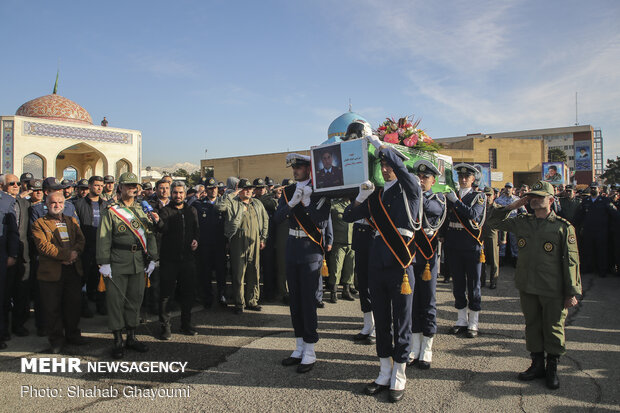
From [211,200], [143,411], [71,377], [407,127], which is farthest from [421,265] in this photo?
[211,200]

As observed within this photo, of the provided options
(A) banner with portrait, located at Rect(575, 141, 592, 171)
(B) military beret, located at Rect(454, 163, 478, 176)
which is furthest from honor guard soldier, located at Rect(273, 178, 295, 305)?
(A) banner with portrait, located at Rect(575, 141, 592, 171)

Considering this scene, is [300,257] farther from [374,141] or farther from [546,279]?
[546,279]

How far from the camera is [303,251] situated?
4598 millimetres

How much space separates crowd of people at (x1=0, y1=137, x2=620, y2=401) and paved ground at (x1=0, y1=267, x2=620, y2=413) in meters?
0.21

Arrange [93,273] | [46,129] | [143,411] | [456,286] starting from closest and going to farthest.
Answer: [143,411], [456,286], [93,273], [46,129]

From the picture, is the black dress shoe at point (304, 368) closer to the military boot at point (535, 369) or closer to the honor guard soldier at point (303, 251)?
the honor guard soldier at point (303, 251)

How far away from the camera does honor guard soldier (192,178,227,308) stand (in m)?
7.29

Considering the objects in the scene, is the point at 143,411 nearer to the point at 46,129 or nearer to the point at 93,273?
the point at 93,273

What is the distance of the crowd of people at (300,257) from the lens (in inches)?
153

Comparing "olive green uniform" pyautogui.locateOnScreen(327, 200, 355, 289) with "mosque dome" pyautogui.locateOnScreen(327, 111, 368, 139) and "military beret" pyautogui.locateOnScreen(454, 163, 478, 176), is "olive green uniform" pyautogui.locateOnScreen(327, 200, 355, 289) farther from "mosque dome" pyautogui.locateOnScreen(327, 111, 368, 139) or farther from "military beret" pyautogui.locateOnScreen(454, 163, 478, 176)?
"mosque dome" pyautogui.locateOnScreen(327, 111, 368, 139)

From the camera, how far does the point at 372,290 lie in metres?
3.93

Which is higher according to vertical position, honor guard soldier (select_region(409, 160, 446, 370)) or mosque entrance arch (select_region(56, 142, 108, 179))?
mosque entrance arch (select_region(56, 142, 108, 179))

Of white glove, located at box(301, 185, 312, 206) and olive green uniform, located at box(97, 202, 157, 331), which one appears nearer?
white glove, located at box(301, 185, 312, 206)

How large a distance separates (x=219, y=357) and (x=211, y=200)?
12.5 ft
